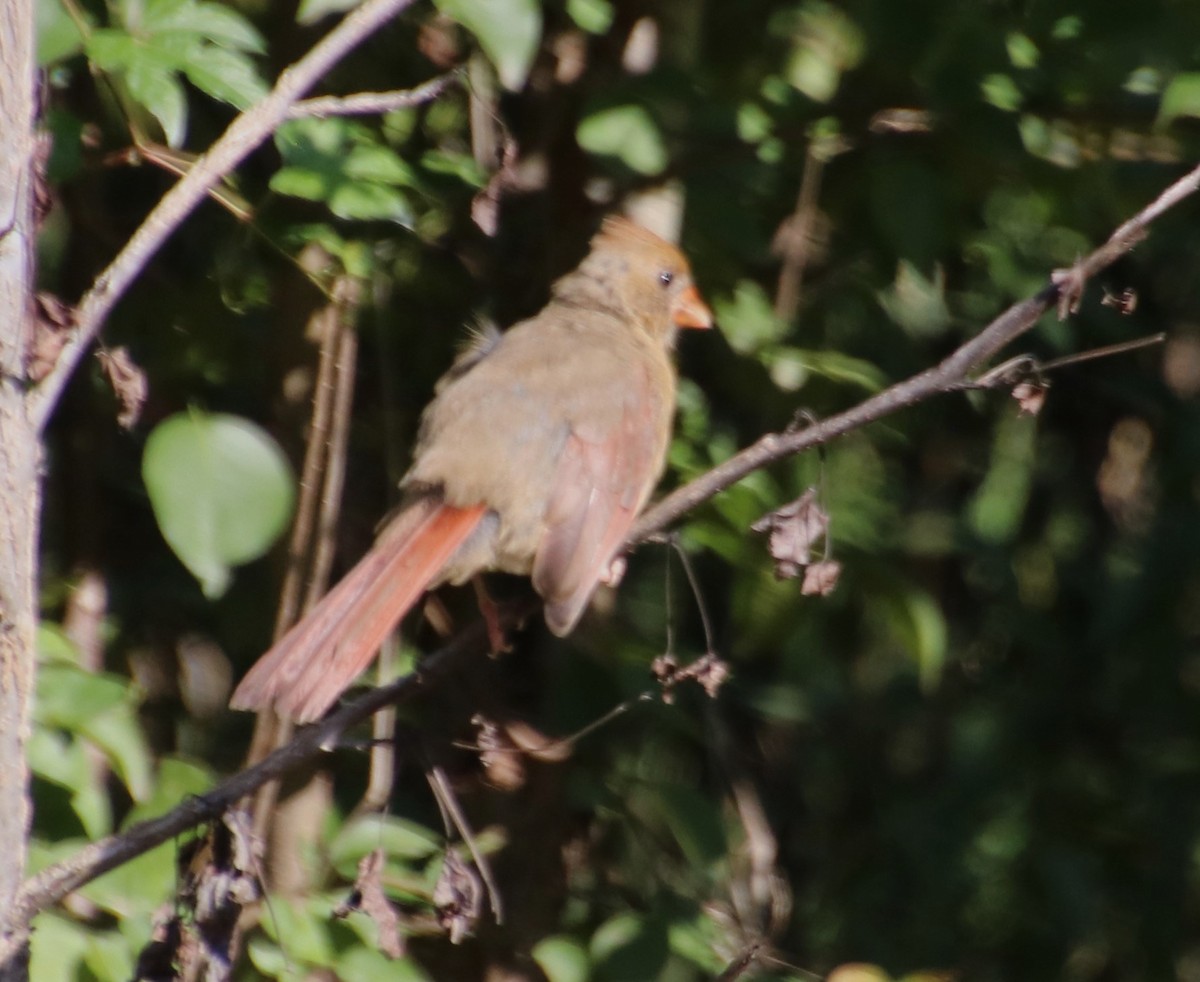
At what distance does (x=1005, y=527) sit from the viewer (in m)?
4.78

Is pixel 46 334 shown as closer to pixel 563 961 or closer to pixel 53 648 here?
pixel 53 648

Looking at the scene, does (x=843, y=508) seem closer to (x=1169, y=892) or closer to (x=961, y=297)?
(x=961, y=297)

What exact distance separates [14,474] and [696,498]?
86 centimetres

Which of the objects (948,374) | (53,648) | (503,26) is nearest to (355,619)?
(53,648)

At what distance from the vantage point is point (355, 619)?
2.66 metres

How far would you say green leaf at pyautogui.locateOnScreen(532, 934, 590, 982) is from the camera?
3061mm

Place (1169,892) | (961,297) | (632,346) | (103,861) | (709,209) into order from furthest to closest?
(1169,892) < (961,297) < (632,346) < (709,209) < (103,861)

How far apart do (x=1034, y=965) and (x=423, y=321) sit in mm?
2635

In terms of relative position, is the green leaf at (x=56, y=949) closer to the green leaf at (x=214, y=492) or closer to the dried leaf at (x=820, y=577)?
the green leaf at (x=214, y=492)

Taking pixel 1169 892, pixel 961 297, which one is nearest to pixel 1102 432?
pixel 961 297

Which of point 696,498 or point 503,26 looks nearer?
point 696,498

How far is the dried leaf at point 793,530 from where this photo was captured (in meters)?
2.27

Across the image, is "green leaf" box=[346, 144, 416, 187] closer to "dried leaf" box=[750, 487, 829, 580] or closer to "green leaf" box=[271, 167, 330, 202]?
"green leaf" box=[271, 167, 330, 202]

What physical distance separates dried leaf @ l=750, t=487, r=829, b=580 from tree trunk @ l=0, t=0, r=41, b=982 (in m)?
0.91
